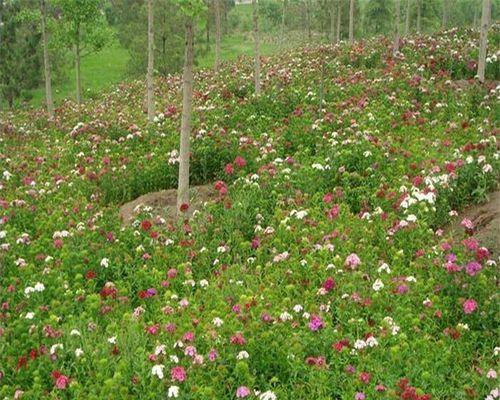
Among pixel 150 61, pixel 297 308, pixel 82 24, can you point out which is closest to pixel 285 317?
pixel 297 308

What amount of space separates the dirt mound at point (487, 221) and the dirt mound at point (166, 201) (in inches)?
178

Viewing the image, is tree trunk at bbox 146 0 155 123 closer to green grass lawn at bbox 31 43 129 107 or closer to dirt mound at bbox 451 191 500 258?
dirt mound at bbox 451 191 500 258

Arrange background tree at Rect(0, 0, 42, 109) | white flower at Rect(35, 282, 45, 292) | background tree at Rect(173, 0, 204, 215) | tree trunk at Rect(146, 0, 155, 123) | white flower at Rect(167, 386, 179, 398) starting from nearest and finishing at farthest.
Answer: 1. white flower at Rect(167, 386, 179, 398)
2. white flower at Rect(35, 282, 45, 292)
3. background tree at Rect(173, 0, 204, 215)
4. tree trunk at Rect(146, 0, 155, 123)
5. background tree at Rect(0, 0, 42, 109)

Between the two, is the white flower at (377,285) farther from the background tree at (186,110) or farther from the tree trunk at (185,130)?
the tree trunk at (185,130)

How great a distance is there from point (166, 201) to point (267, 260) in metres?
3.39

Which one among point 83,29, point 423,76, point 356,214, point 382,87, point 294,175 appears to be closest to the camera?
point 356,214

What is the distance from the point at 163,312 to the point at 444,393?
10.5 feet

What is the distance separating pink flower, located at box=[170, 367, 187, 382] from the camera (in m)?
5.53

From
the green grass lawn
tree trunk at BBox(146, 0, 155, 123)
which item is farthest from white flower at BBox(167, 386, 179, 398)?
the green grass lawn

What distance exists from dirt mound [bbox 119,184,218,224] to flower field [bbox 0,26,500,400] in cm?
31

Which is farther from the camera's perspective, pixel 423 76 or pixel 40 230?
pixel 423 76

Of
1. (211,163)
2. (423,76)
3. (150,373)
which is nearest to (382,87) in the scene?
(423,76)

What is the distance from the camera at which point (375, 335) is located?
21.1ft

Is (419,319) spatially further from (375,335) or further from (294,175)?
(294,175)
